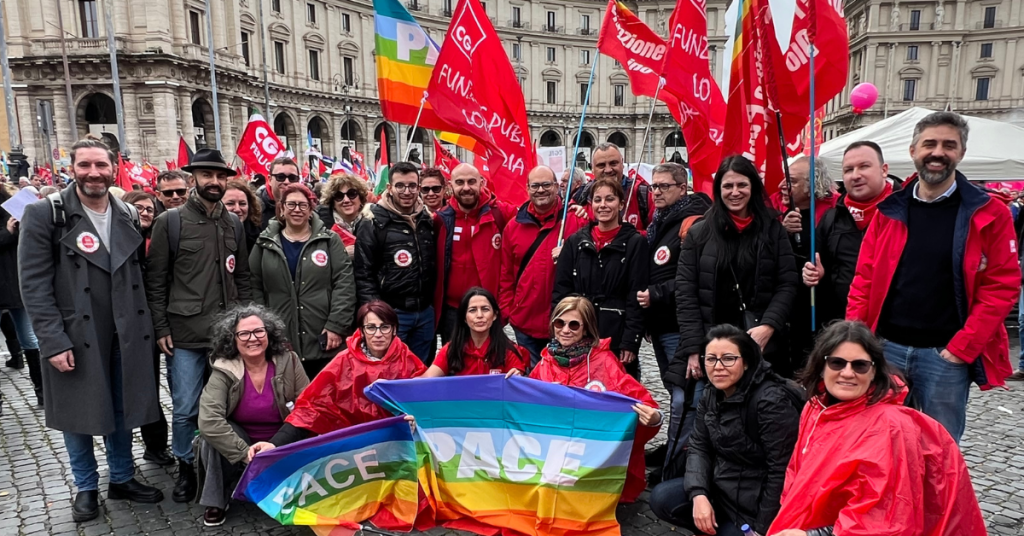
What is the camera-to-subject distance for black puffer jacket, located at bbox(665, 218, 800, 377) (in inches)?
146

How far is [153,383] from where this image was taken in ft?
13.7

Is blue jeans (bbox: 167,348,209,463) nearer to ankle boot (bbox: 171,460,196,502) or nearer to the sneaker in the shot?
ankle boot (bbox: 171,460,196,502)

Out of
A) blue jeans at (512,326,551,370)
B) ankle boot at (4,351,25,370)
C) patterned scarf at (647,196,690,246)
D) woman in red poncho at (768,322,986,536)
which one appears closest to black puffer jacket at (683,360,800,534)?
woman in red poncho at (768,322,986,536)

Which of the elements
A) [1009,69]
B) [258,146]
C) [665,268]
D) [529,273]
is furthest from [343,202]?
[1009,69]

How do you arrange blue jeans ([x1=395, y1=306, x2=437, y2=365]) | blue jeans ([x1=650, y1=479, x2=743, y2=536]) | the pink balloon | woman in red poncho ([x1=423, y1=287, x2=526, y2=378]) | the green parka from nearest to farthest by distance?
blue jeans ([x1=650, y1=479, x2=743, y2=536])
woman in red poncho ([x1=423, y1=287, x2=526, y2=378])
the green parka
blue jeans ([x1=395, y1=306, x2=437, y2=365])
the pink balloon

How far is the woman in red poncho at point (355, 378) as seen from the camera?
13.3ft

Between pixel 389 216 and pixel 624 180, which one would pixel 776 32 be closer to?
pixel 624 180

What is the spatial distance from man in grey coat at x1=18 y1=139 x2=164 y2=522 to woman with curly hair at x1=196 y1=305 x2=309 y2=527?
1.75 ft

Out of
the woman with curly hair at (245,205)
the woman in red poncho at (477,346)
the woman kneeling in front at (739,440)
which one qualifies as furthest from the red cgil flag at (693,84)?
the woman with curly hair at (245,205)

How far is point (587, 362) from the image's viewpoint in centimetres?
402

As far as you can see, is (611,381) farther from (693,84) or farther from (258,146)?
(258,146)

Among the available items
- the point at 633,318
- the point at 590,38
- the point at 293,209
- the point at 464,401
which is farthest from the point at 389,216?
the point at 590,38

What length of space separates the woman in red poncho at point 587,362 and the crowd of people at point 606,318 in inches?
0.7

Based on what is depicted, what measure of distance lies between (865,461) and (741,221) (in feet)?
5.59
